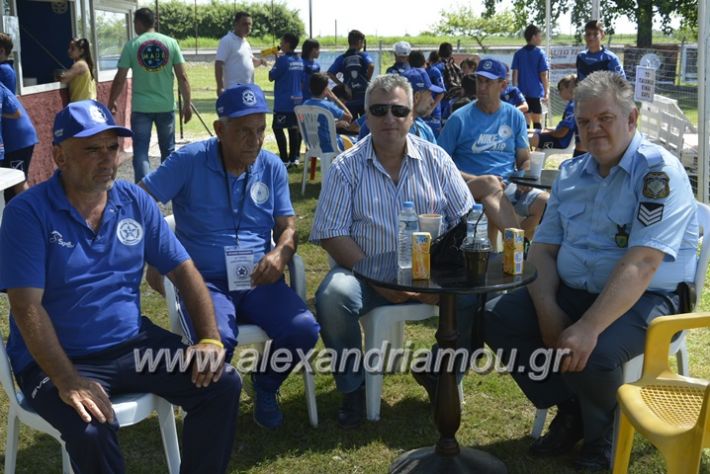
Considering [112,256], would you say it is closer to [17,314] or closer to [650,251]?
[17,314]

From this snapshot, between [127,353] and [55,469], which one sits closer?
[127,353]

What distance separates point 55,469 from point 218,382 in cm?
97

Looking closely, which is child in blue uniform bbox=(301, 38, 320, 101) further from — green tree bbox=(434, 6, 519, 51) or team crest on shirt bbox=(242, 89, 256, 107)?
green tree bbox=(434, 6, 519, 51)

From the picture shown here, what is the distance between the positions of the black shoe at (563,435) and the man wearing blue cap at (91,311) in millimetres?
1315

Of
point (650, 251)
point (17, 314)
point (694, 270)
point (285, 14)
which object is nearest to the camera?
point (17, 314)

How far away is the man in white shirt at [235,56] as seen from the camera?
36.2ft

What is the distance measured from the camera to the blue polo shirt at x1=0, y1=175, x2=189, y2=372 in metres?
2.86

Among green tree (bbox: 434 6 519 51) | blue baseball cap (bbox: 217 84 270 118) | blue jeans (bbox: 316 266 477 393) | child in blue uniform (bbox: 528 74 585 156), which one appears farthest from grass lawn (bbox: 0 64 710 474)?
green tree (bbox: 434 6 519 51)

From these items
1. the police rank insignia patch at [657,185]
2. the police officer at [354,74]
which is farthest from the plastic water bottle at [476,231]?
the police officer at [354,74]

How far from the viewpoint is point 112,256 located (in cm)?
303

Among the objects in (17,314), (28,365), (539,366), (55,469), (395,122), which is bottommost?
(55,469)

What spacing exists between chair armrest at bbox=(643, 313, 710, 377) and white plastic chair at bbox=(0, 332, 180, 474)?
168cm

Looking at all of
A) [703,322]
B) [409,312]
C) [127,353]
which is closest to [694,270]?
[703,322]

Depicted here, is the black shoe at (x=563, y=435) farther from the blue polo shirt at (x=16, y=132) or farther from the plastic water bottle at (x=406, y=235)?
the blue polo shirt at (x=16, y=132)
